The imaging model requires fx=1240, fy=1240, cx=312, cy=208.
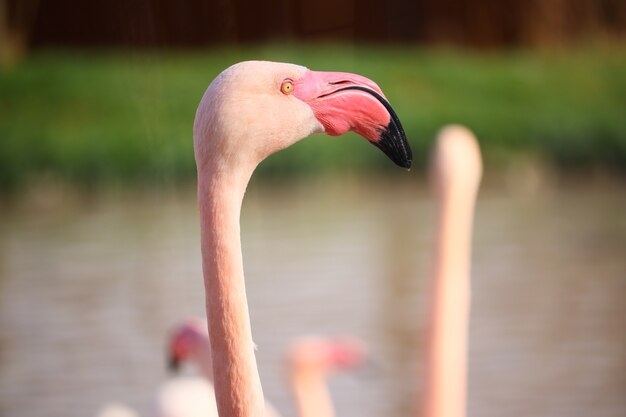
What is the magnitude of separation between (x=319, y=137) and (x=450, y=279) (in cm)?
712

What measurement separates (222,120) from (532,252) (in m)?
6.60

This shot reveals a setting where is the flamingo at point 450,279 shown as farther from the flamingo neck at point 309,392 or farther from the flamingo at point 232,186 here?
the flamingo neck at point 309,392

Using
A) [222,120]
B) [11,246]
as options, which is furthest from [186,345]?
[11,246]

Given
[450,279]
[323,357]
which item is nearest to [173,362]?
[323,357]

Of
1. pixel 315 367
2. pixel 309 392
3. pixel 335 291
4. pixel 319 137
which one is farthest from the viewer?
pixel 319 137

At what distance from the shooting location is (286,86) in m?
1.83

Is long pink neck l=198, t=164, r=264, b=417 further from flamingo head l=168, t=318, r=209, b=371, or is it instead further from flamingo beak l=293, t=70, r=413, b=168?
flamingo head l=168, t=318, r=209, b=371

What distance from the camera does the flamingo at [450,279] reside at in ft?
8.49

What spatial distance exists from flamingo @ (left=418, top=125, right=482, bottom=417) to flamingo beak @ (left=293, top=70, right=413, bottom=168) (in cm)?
84

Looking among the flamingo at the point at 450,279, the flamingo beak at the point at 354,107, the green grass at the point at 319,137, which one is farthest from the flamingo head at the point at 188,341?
the green grass at the point at 319,137

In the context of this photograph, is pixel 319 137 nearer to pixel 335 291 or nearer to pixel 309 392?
pixel 335 291

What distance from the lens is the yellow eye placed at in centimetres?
182

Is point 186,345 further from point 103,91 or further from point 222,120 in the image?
point 103,91

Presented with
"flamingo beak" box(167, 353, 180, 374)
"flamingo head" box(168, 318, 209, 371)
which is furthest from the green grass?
"flamingo head" box(168, 318, 209, 371)
